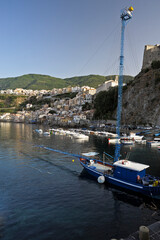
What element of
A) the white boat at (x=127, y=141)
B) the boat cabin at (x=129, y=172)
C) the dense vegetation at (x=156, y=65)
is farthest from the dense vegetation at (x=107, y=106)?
the boat cabin at (x=129, y=172)

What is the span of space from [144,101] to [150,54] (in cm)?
4096

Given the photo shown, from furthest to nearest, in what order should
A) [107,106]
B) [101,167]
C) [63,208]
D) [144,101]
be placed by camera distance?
[107,106]
[144,101]
[101,167]
[63,208]

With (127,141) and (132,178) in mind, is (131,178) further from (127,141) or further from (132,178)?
(127,141)

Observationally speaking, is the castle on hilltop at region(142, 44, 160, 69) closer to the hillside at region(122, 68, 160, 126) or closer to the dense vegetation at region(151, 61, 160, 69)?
the dense vegetation at region(151, 61, 160, 69)

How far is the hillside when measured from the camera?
9175 cm

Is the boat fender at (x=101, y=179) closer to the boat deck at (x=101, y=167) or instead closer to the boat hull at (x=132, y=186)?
the boat hull at (x=132, y=186)

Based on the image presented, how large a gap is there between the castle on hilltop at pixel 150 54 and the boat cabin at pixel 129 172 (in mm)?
109295

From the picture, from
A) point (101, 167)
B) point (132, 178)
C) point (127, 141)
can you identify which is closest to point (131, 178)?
point (132, 178)

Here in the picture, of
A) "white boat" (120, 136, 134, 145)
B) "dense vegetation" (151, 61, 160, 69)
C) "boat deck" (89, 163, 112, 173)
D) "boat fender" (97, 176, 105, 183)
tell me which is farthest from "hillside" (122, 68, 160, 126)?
"boat fender" (97, 176, 105, 183)

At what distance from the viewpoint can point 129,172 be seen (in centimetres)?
2464

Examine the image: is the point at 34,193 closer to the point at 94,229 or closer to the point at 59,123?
the point at 94,229

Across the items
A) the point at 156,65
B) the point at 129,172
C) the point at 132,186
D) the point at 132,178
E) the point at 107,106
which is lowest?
the point at 132,186

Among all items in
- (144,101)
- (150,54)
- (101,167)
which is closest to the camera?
(101,167)

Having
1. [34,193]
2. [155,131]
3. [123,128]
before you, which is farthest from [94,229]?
[123,128]
